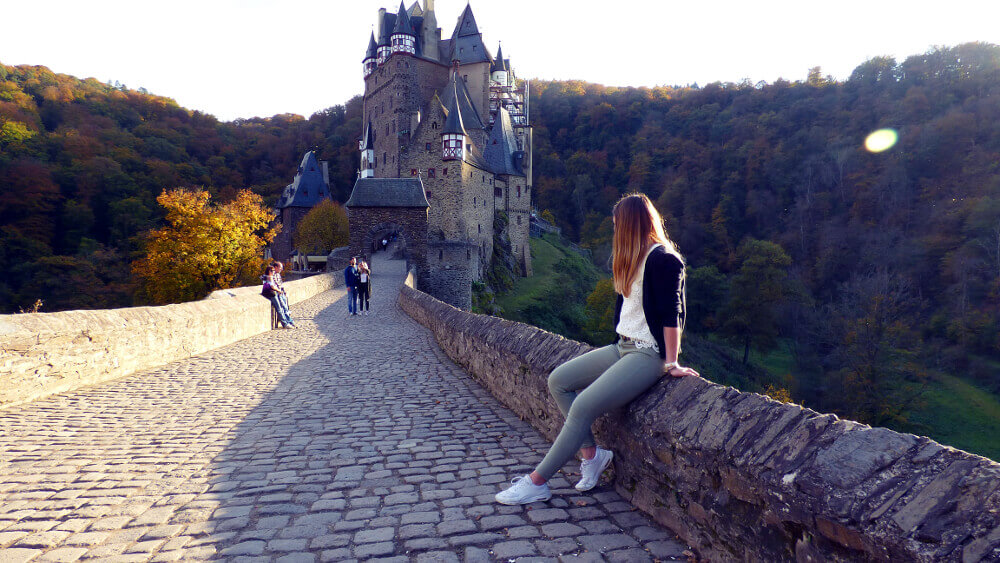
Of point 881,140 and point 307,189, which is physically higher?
point 881,140

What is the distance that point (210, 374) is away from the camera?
26.1 ft

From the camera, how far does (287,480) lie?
3.86 meters

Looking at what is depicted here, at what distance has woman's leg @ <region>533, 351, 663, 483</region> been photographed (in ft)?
10.2

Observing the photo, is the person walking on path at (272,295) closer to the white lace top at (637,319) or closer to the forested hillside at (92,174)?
the white lace top at (637,319)

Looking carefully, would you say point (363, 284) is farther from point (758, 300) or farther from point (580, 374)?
point (758, 300)

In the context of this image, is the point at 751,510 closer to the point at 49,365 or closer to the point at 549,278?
the point at 49,365

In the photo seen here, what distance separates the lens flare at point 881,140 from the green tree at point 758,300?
81.2 feet

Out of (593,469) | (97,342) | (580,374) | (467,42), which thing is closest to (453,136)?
(467,42)

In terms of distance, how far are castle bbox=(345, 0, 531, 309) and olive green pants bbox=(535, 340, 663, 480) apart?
32138 mm

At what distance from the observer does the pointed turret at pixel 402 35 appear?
186ft

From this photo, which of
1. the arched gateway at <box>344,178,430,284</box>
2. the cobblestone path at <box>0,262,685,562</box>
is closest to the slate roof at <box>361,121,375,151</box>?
the arched gateway at <box>344,178,430,284</box>

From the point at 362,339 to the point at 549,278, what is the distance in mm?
44338

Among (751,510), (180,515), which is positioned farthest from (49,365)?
(751,510)

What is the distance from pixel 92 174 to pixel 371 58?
31.2 meters
